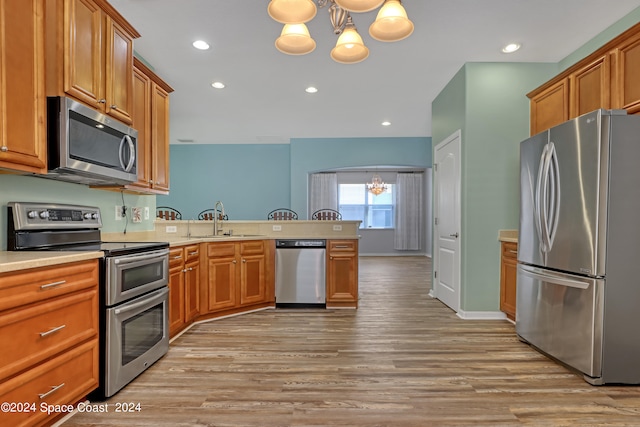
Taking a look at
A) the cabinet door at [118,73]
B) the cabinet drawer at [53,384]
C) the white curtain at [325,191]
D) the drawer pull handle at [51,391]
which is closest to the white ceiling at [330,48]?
the cabinet door at [118,73]

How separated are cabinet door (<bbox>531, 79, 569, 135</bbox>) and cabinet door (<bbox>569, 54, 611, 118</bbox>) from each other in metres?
0.06

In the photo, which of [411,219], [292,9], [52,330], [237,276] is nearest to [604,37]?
[292,9]

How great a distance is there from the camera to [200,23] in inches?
118

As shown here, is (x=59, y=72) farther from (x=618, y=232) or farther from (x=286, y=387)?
(x=618, y=232)

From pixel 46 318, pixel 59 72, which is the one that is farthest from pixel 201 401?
pixel 59 72

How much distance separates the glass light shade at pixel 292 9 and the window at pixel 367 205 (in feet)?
27.7

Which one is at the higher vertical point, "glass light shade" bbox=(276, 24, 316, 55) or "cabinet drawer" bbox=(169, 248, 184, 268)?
"glass light shade" bbox=(276, 24, 316, 55)

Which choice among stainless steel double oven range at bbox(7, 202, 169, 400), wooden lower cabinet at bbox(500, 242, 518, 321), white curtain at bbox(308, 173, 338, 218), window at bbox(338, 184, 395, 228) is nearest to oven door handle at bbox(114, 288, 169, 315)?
stainless steel double oven range at bbox(7, 202, 169, 400)

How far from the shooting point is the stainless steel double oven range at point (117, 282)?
1986 millimetres

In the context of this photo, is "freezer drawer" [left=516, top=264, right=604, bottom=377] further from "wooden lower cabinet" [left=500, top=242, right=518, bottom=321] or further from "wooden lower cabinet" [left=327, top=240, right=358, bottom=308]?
"wooden lower cabinet" [left=327, top=240, right=358, bottom=308]

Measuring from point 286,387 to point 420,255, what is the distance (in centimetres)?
852

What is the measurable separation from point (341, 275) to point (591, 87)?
291 cm

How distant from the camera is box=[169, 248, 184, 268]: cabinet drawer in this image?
2.90m

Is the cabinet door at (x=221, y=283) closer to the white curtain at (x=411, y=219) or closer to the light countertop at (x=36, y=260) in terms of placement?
the light countertop at (x=36, y=260)
